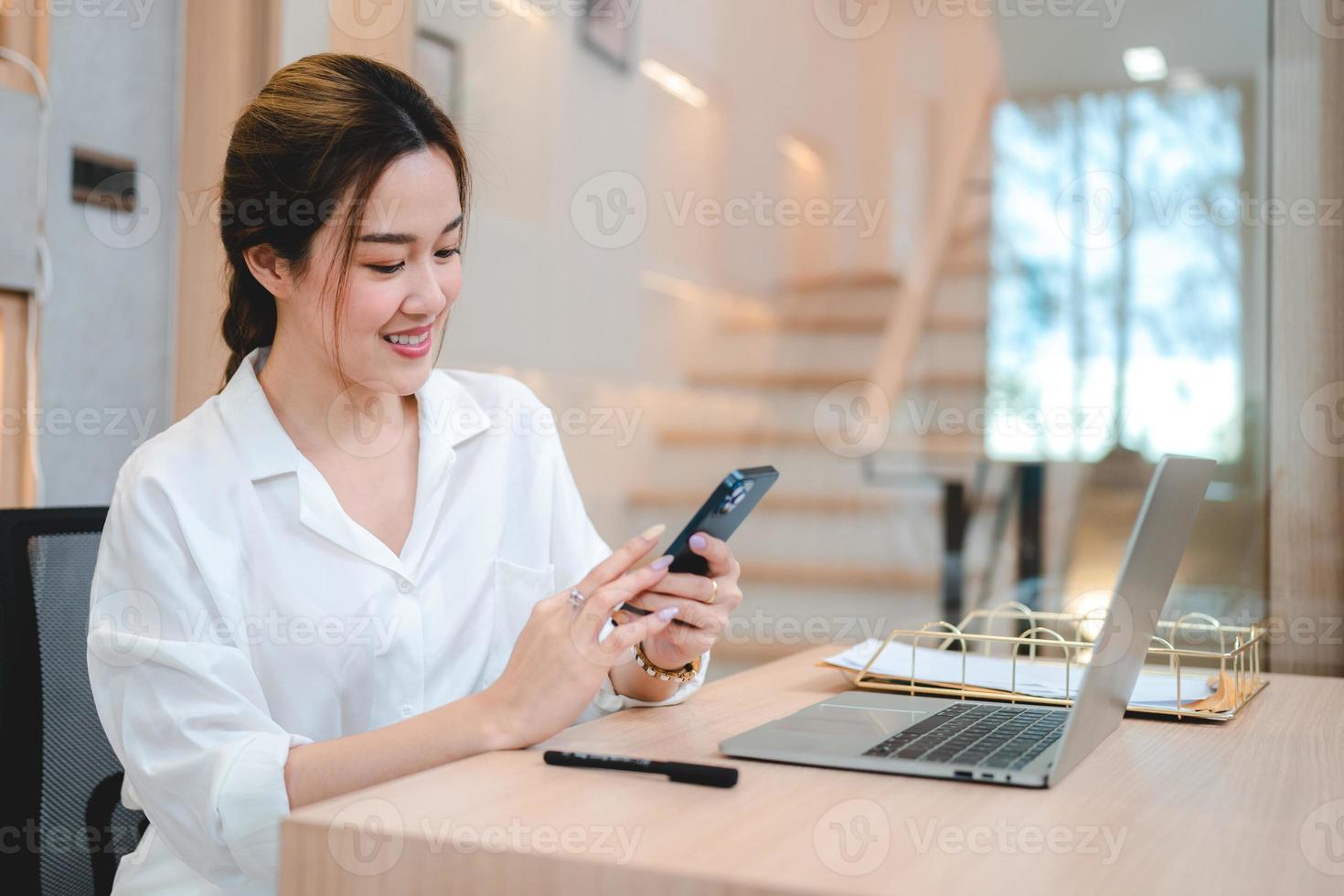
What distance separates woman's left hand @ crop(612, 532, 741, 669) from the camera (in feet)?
3.42

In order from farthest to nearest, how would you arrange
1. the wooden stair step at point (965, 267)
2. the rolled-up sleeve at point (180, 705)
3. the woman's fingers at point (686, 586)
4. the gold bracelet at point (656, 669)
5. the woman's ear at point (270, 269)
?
the wooden stair step at point (965, 267) < the woman's ear at point (270, 269) < the gold bracelet at point (656, 669) < the woman's fingers at point (686, 586) < the rolled-up sleeve at point (180, 705)

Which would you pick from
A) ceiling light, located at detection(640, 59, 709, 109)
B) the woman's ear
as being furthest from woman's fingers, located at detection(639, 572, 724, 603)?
ceiling light, located at detection(640, 59, 709, 109)

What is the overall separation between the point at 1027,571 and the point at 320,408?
1.40 meters

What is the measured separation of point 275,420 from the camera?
48.4 inches

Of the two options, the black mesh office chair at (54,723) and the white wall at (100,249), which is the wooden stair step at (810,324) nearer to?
the white wall at (100,249)

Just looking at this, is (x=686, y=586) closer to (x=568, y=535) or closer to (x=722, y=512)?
(x=722, y=512)

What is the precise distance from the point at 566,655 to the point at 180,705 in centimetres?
32

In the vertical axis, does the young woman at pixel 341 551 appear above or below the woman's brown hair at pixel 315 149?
below

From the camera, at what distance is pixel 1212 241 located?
2045 millimetres

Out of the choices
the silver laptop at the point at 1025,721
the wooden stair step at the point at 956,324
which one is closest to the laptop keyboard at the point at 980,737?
the silver laptop at the point at 1025,721

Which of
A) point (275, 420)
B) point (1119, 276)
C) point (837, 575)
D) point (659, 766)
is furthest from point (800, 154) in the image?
point (659, 766)

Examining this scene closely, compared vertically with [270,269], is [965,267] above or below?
above

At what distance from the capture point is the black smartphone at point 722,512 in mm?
951

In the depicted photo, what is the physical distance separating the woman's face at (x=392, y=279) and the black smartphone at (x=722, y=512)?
391mm
